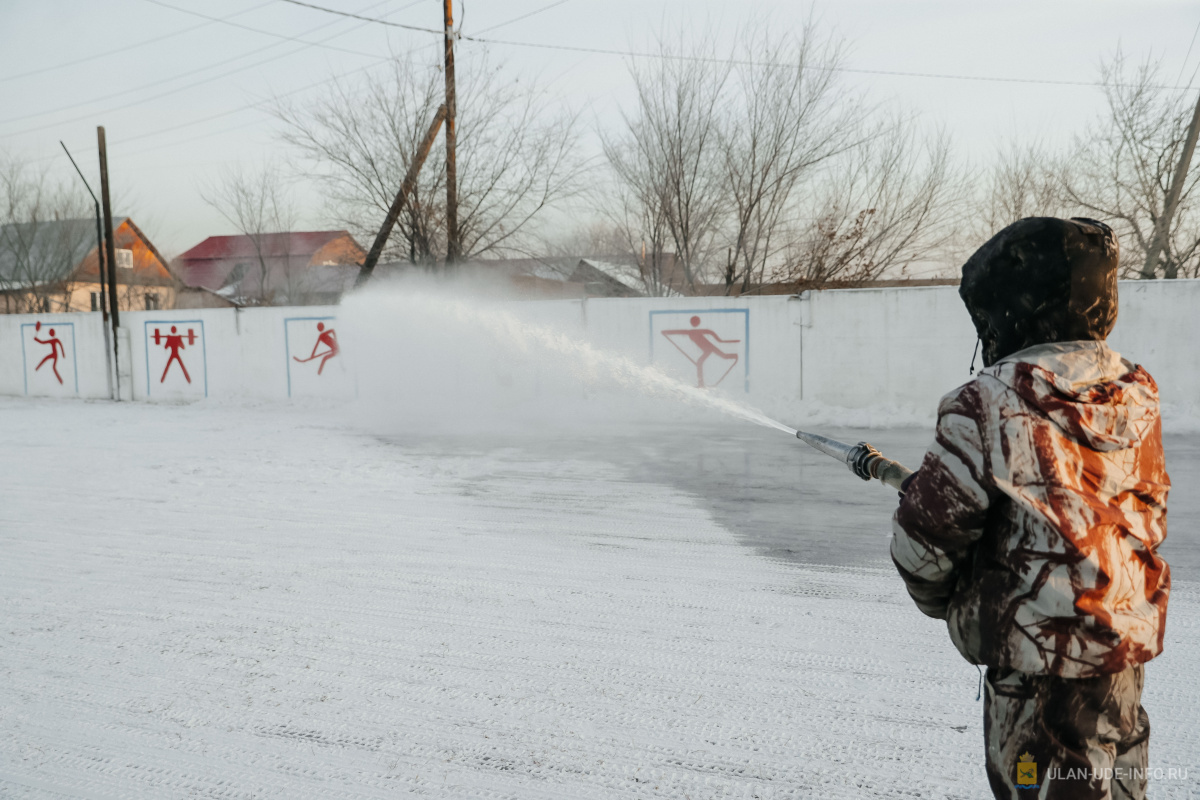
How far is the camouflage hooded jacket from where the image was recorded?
1.48 meters

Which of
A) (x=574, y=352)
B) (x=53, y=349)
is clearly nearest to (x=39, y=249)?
(x=53, y=349)

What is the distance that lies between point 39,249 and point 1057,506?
4011 centimetres

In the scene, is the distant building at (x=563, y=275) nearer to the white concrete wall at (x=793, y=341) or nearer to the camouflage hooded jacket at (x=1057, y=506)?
the white concrete wall at (x=793, y=341)

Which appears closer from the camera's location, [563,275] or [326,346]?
[326,346]

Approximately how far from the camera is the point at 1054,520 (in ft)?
4.86

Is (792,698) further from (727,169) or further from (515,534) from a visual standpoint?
(727,169)

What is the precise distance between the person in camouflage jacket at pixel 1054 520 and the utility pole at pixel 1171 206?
53.3 ft

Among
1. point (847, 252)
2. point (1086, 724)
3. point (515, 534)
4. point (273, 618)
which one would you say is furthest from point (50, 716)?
point (847, 252)

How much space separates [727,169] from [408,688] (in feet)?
50.0

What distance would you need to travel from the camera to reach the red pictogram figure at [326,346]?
15.7 m

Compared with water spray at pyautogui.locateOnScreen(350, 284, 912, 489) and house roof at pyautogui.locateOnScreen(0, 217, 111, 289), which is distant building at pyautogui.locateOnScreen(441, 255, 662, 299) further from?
house roof at pyautogui.locateOnScreen(0, 217, 111, 289)

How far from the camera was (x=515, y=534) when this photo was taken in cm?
A: 588

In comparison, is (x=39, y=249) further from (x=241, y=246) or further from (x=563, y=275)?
(x=241, y=246)

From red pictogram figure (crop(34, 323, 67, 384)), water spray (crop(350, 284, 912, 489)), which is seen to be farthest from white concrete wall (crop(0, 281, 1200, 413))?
red pictogram figure (crop(34, 323, 67, 384))
